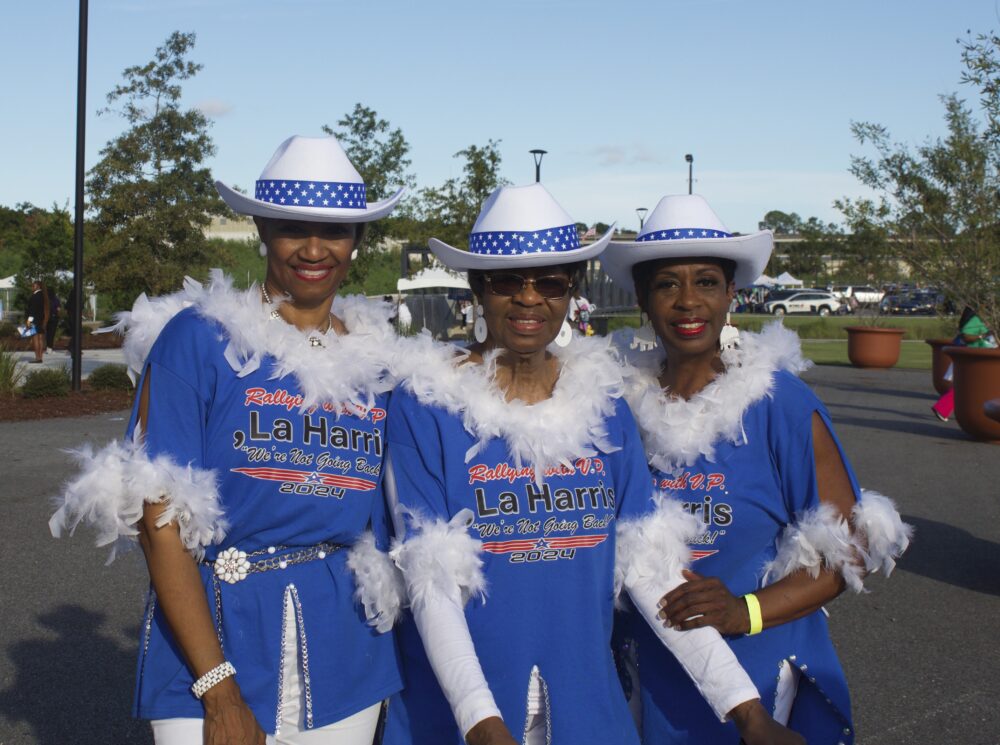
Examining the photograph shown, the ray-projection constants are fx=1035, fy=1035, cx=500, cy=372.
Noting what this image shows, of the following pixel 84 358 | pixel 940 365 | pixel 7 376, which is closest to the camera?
pixel 7 376

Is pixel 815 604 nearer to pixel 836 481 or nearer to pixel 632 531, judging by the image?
pixel 836 481

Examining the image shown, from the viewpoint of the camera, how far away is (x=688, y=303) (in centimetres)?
286

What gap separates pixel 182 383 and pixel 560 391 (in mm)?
958

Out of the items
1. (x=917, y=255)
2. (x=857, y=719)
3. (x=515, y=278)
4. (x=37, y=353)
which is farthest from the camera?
(x=37, y=353)

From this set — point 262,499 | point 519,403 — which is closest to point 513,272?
point 519,403

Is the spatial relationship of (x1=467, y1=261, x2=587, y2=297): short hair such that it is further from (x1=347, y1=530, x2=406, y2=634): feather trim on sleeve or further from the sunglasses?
(x1=347, y1=530, x2=406, y2=634): feather trim on sleeve

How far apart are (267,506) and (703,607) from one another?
1.08 metres

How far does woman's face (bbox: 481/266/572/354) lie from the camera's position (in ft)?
8.69

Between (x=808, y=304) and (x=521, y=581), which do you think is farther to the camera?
(x=808, y=304)

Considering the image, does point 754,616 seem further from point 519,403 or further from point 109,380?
point 109,380

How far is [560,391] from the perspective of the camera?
2.74 m

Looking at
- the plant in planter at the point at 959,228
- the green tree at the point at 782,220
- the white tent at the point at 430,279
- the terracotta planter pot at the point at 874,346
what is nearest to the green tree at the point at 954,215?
the plant in planter at the point at 959,228

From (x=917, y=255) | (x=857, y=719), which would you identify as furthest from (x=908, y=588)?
(x=917, y=255)

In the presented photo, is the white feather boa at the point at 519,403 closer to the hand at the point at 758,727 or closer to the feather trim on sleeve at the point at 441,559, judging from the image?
the feather trim on sleeve at the point at 441,559
